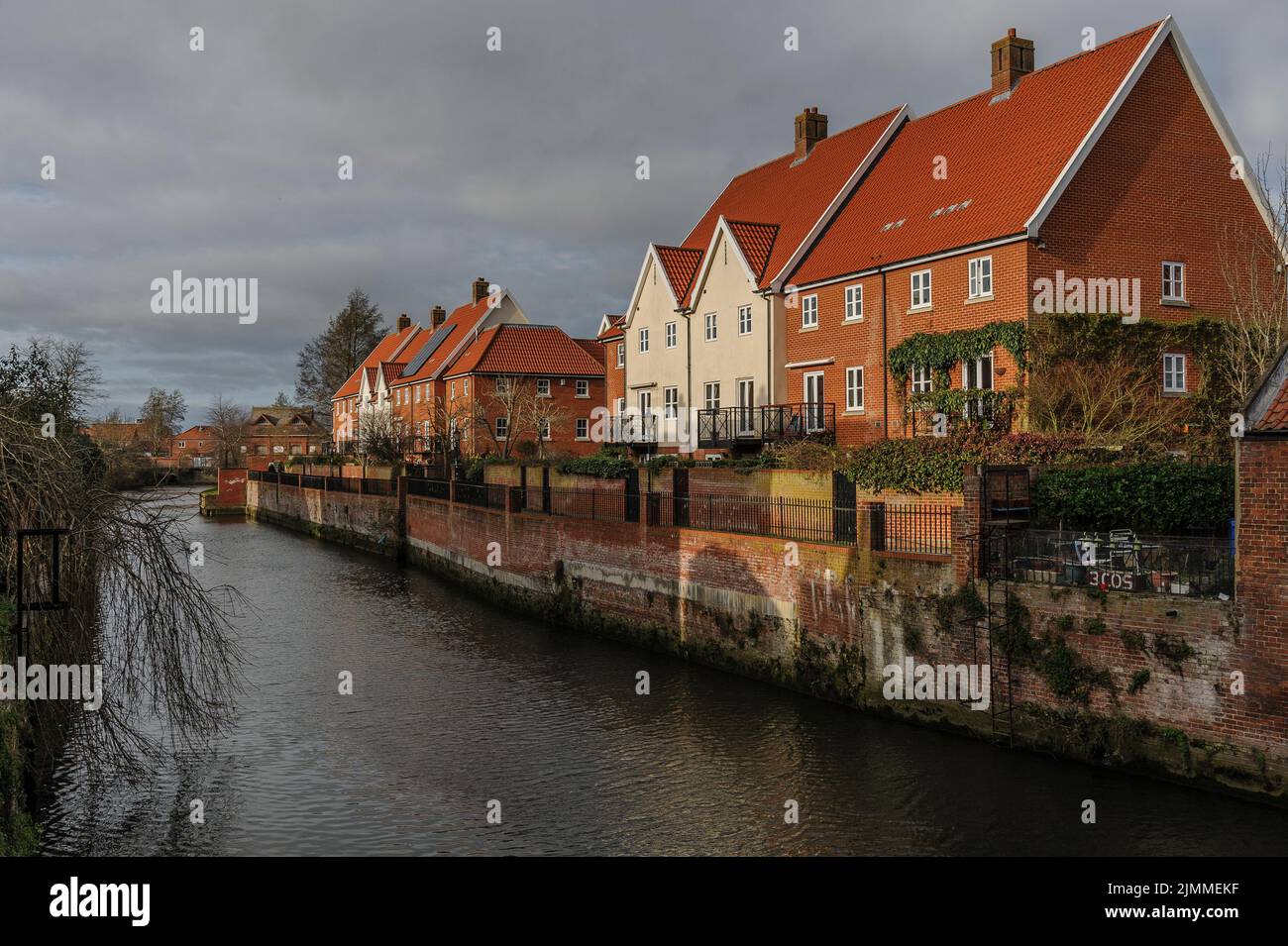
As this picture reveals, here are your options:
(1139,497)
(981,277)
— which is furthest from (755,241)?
(1139,497)

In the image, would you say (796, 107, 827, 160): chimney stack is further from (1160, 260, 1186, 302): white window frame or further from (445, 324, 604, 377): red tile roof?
(445, 324, 604, 377): red tile roof

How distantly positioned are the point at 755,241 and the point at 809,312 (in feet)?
13.4

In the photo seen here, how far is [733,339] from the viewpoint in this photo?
32.5 m

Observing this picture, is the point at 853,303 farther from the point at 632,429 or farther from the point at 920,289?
the point at 632,429

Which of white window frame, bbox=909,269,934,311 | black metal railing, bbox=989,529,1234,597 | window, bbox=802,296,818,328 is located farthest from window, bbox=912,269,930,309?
black metal railing, bbox=989,529,1234,597

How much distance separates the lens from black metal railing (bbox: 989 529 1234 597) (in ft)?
41.2

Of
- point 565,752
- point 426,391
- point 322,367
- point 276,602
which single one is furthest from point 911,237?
point 322,367

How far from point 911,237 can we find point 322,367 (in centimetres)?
7591

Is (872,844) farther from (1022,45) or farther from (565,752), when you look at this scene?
(1022,45)

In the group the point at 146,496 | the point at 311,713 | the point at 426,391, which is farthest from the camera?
the point at 426,391

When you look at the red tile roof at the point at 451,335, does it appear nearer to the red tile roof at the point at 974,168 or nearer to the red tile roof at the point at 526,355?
the red tile roof at the point at 526,355

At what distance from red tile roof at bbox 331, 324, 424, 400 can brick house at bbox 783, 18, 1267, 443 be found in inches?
2230

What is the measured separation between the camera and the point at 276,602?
31.8 meters

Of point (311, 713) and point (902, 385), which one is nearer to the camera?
point (311, 713)
